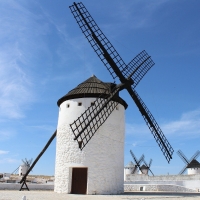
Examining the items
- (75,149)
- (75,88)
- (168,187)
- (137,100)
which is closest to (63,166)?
(75,149)

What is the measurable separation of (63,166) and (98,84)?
5.97 metres

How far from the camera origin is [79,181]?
15156mm

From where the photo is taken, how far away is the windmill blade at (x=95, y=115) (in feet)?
48.9

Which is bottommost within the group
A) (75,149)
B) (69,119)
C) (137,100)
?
(75,149)

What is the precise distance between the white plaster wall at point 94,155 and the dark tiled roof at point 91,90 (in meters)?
0.33

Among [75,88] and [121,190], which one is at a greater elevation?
[75,88]

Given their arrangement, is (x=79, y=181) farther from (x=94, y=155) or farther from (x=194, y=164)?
(x=194, y=164)

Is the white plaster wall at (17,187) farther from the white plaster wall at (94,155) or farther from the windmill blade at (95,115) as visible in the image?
the windmill blade at (95,115)

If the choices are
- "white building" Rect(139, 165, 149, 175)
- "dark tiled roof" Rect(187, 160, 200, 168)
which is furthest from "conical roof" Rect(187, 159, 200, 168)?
"white building" Rect(139, 165, 149, 175)

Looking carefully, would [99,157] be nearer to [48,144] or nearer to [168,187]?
[48,144]

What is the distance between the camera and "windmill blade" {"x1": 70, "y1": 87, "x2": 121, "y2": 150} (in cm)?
1491

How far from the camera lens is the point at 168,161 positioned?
656 inches

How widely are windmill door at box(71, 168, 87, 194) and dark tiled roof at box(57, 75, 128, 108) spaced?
472 centimetres

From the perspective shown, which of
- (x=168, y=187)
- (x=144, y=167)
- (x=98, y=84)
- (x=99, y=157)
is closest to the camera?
(x=99, y=157)
